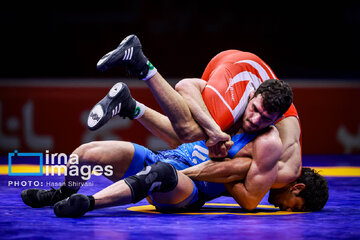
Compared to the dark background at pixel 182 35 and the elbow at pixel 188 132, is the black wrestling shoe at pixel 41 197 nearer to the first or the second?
the elbow at pixel 188 132

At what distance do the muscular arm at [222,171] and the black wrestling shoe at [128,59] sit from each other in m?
0.74

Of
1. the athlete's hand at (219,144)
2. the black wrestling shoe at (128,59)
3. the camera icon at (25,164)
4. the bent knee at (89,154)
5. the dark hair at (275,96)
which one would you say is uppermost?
the black wrestling shoe at (128,59)

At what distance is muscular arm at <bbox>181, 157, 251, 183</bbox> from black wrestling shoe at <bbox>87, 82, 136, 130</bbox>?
24.1 inches

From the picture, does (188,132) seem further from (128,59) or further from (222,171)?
(128,59)

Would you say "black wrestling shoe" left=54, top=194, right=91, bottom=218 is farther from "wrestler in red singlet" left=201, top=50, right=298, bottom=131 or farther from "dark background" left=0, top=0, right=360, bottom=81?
"dark background" left=0, top=0, right=360, bottom=81

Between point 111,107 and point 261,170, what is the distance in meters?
1.05

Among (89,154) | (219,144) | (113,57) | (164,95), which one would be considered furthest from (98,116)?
(219,144)

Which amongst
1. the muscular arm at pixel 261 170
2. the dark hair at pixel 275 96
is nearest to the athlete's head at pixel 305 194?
the muscular arm at pixel 261 170

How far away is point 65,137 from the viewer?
839 centimetres

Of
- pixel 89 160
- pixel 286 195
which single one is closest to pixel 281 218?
pixel 286 195

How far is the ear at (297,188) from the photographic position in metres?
4.35

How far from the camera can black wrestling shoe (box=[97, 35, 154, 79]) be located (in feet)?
13.5

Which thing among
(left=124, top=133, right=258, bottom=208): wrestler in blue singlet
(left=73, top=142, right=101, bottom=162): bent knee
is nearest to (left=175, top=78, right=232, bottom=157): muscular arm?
(left=124, top=133, right=258, bottom=208): wrestler in blue singlet

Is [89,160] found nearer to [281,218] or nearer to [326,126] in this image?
[281,218]
